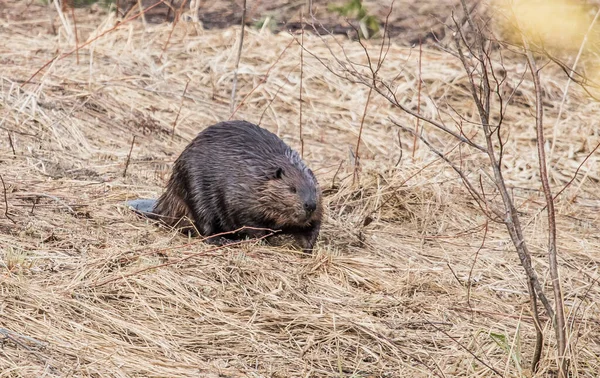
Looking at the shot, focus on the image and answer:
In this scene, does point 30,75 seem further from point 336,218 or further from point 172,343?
point 172,343

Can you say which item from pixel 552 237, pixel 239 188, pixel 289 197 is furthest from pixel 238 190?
pixel 552 237

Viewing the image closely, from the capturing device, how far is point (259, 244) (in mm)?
5238

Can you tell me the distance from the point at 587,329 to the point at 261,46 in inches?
234

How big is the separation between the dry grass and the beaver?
0.19 meters

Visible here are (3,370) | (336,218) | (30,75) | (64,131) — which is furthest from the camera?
(30,75)

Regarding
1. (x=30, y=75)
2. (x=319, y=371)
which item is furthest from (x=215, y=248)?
(x=30, y=75)

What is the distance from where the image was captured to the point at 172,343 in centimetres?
387

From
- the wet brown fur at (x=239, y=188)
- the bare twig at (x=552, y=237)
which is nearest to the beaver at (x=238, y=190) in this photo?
the wet brown fur at (x=239, y=188)

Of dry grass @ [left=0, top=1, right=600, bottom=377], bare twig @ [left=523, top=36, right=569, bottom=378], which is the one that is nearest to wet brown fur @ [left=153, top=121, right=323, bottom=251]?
dry grass @ [left=0, top=1, right=600, bottom=377]

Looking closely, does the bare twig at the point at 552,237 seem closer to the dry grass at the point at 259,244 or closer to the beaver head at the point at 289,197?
the dry grass at the point at 259,244

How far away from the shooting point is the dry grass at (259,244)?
388cm

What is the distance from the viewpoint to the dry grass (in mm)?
3879

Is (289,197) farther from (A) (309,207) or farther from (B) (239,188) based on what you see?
(B) (239,188)

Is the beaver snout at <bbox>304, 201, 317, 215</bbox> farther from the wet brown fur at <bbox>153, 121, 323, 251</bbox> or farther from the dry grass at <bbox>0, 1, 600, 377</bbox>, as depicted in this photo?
the dry grass at <bbox>0, 1, 600, 377</bbox>
